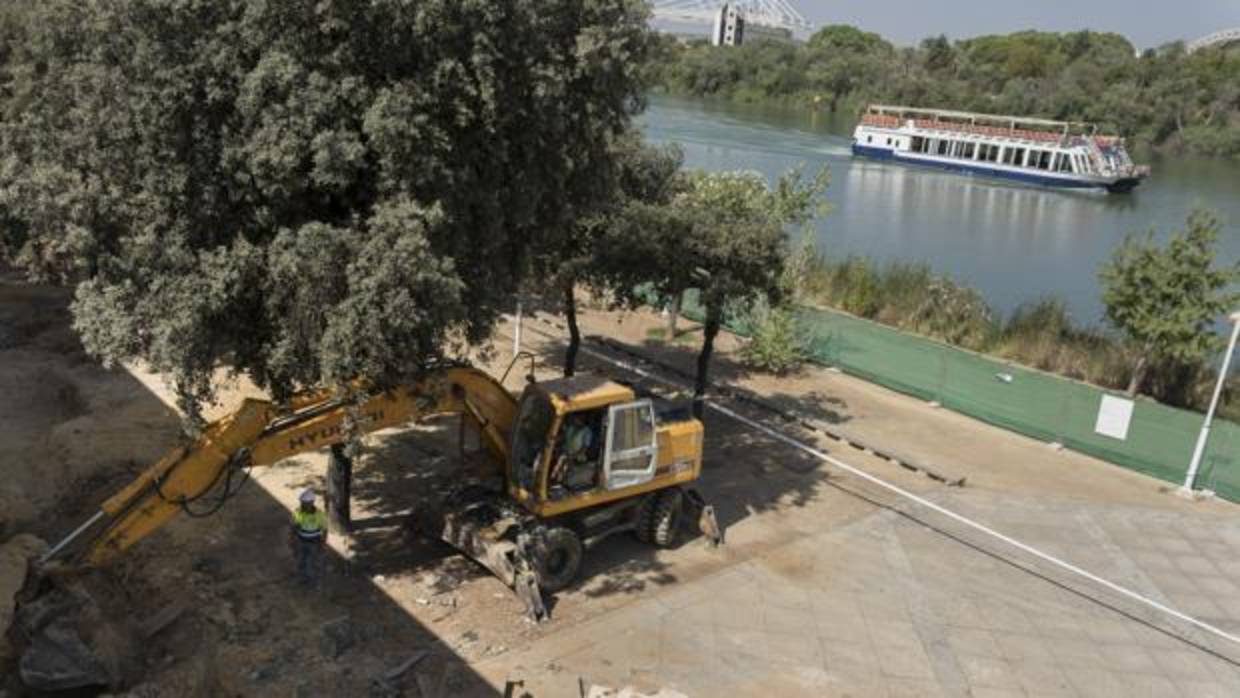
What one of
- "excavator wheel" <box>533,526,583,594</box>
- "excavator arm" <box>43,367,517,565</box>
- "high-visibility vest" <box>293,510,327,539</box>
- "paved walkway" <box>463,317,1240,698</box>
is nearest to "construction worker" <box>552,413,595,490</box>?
"excavator wheel" <box>533,526,583,594</box>

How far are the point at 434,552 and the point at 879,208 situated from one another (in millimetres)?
45650

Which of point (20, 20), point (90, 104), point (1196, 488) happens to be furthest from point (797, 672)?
point (20, 20)

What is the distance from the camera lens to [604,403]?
11648 mm

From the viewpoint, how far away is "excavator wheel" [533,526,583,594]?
37.4ft

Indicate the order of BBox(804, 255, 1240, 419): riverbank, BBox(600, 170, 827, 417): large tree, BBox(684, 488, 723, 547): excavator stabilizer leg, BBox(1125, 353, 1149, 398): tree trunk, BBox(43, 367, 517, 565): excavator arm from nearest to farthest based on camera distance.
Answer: BBox(43, 367, 517, 565): excavator arm < BBox(684, 488, 723, 547): excavator stabilizer leg < BBox(600, 170, 827, 417): large tree < BBox(1125, 353, 1149, 398): tree trunk < BBox(804, 255, 1240, 419): riverbank

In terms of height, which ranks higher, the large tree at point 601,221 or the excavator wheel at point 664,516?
the large tree at point 601,221

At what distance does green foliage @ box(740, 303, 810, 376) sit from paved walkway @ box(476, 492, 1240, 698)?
7.31 m

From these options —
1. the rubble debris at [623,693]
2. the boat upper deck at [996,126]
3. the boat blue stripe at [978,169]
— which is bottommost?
the rubble debris at [623,693]

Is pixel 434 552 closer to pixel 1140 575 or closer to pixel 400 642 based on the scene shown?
pixel 400 642

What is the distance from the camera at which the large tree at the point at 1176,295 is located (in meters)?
21.3

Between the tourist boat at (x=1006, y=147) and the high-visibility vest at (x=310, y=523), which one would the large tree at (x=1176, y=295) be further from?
the tourist boat at (x=1006, y=147)

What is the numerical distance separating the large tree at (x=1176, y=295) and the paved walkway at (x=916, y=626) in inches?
304

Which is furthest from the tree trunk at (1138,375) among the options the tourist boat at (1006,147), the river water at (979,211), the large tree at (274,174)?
the tourist boat at (1006,147)

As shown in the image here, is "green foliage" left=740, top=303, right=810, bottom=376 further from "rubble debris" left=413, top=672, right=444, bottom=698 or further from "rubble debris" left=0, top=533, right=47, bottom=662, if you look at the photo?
"rubble debris" left=0, top=533, right=47, bottom=662
